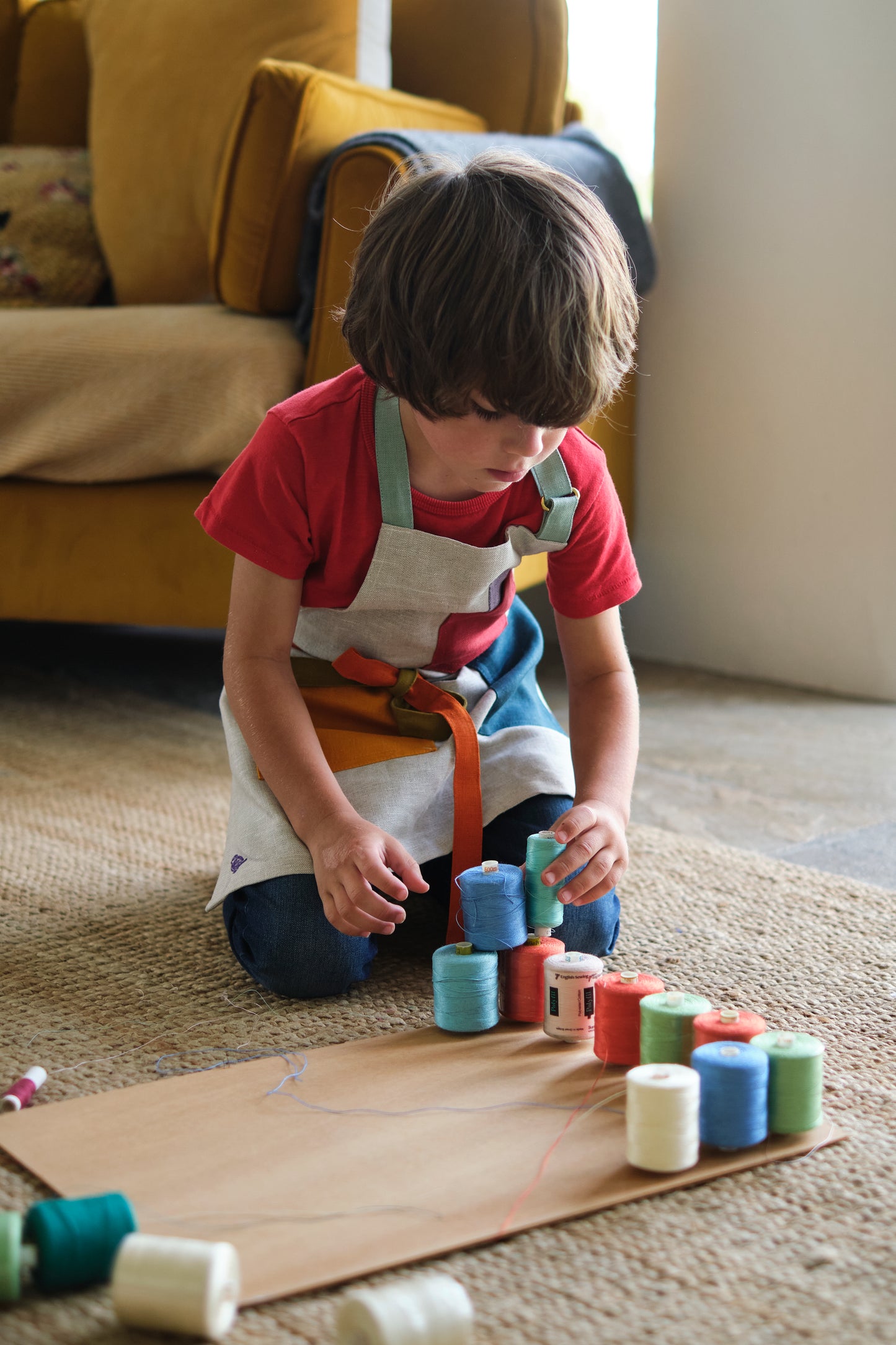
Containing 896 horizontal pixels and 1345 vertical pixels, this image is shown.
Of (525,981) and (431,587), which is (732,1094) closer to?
(525,981)

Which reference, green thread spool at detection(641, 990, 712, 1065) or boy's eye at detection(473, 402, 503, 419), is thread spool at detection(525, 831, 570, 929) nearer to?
green thread spool at detection(641, 990, 712, 1065)

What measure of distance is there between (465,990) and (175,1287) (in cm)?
33

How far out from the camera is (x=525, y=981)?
2.83 feet

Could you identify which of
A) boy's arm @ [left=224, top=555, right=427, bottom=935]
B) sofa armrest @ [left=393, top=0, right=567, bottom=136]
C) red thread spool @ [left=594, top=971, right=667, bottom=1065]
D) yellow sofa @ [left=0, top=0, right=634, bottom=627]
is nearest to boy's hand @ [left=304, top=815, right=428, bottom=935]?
boy's arm @ [left=224, top=555, right=427, bottom=935]

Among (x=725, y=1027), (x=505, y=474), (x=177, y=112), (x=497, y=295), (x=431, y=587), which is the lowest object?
(x=725, y=1027)

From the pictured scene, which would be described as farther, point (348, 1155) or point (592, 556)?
point (592, 556)

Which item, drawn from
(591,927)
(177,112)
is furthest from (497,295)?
(177,112)

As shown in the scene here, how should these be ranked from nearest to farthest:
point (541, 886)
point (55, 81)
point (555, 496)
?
point (541, 886), point (555, 496), point (55, 81)

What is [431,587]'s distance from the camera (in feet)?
3.29

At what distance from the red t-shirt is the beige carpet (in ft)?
0.91

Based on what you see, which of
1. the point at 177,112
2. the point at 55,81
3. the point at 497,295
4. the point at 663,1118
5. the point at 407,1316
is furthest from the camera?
the point at 55,81

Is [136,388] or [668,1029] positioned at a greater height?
[136,388]

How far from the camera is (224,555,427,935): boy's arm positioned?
84cm

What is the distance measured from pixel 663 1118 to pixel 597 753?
1.24 feet
